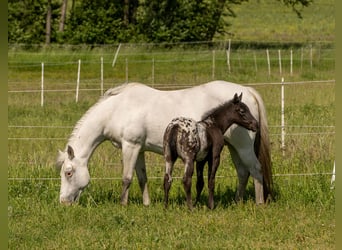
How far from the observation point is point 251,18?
66.9 meters

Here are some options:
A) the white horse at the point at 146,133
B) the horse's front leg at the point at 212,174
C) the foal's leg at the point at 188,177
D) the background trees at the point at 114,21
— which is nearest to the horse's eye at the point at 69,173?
the white horse at the point at 146,133

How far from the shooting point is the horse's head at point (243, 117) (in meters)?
7.52

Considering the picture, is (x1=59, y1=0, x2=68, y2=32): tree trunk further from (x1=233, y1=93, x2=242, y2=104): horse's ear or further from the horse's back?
(x1=233, y1=93, x2=242, y2=104): horse's ear

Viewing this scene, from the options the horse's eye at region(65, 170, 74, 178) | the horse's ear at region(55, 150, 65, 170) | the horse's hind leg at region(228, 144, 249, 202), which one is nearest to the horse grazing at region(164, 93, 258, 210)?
the horse's hind leg at region(228, 144, 249, 202)

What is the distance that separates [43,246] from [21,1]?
3270cm

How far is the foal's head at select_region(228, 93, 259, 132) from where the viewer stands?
7.52 metres

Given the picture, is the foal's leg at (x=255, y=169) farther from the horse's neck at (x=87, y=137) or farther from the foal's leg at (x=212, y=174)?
the horse's neck at (x=87, y=137)

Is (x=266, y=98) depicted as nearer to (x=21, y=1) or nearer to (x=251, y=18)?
(x=21, y=1)

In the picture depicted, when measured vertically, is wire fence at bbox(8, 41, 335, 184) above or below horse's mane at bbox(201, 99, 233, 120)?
above

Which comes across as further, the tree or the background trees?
the tree

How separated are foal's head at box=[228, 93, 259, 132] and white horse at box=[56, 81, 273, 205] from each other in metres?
0.25

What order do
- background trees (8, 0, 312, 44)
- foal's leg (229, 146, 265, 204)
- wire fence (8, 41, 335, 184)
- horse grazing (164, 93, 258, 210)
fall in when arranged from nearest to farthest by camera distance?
horse grazing (164, 93, 258, 210) < foal's leg (229, 146, 265, 204) < wire fence (8, 41, 335, 184) < background trees (8, 0, 312, 44)

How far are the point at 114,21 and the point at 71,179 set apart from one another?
28.8m

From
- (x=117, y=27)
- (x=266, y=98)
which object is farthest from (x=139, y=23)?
(x=266, y=98)
